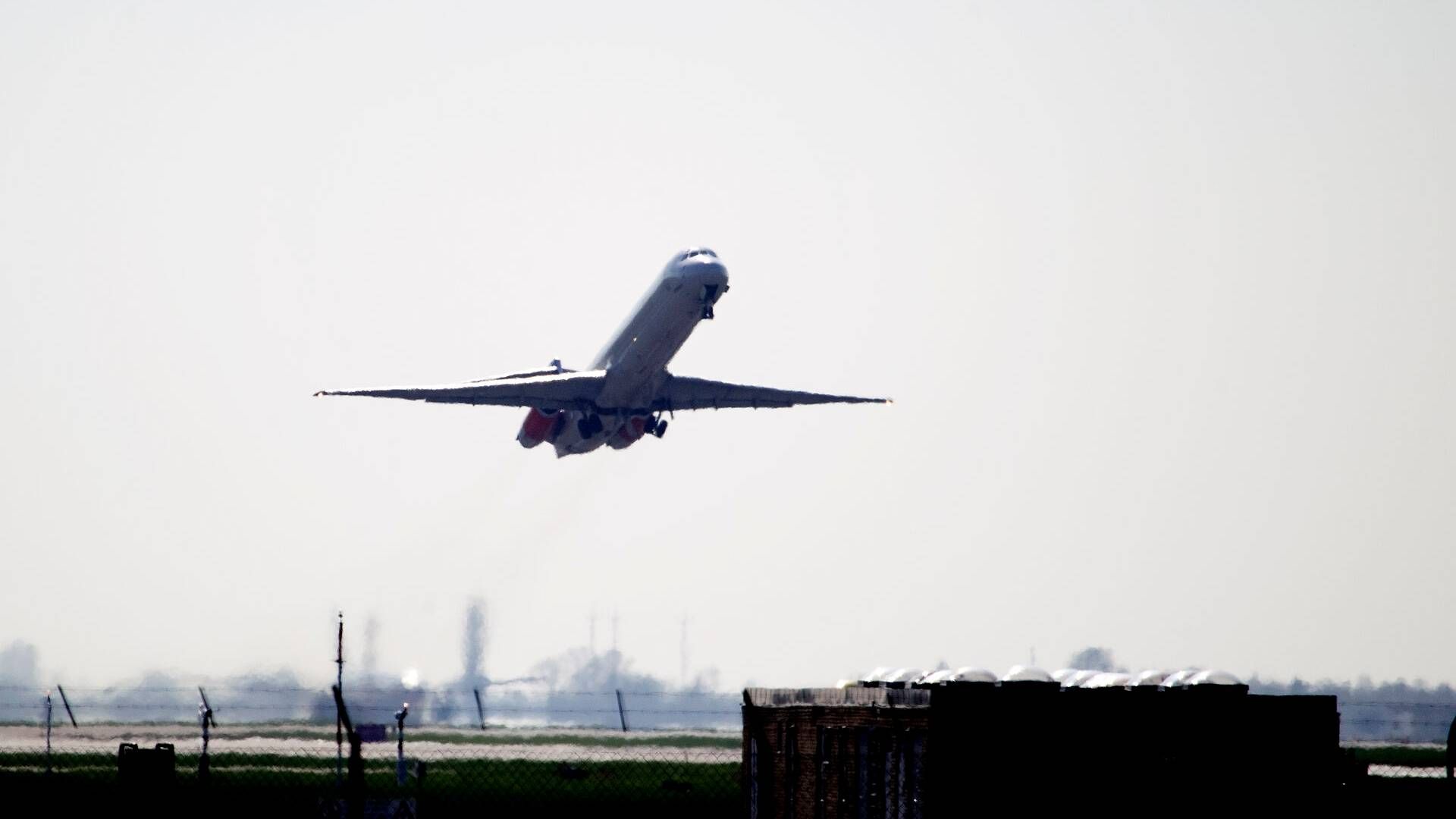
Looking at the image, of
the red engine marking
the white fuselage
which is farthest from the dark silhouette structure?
the red engine marking

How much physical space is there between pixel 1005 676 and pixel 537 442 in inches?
2110

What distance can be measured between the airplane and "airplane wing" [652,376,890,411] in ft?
0.11

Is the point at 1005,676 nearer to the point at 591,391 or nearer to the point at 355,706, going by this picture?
the point at 355,706

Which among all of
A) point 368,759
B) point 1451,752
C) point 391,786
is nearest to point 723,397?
point 368,759

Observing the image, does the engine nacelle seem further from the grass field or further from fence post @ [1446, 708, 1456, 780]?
fence post @ [1446, 708, 1456, 780]

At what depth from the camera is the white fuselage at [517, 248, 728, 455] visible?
266ft

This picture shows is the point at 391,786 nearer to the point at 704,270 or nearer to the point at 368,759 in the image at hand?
the point at 368,759

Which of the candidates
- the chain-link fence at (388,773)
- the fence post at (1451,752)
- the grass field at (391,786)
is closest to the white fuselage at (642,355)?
the chain-link fence at (388,773)

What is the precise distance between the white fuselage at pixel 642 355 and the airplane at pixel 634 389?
3cm

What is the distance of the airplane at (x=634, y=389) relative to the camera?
8131 cm

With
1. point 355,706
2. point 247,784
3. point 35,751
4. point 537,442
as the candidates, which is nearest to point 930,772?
point 247,784

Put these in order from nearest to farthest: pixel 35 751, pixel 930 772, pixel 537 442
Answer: pixel 930 772 → pixel 35 751 → pixel 537 442

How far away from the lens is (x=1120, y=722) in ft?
127

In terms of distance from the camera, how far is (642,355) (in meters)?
84.1
